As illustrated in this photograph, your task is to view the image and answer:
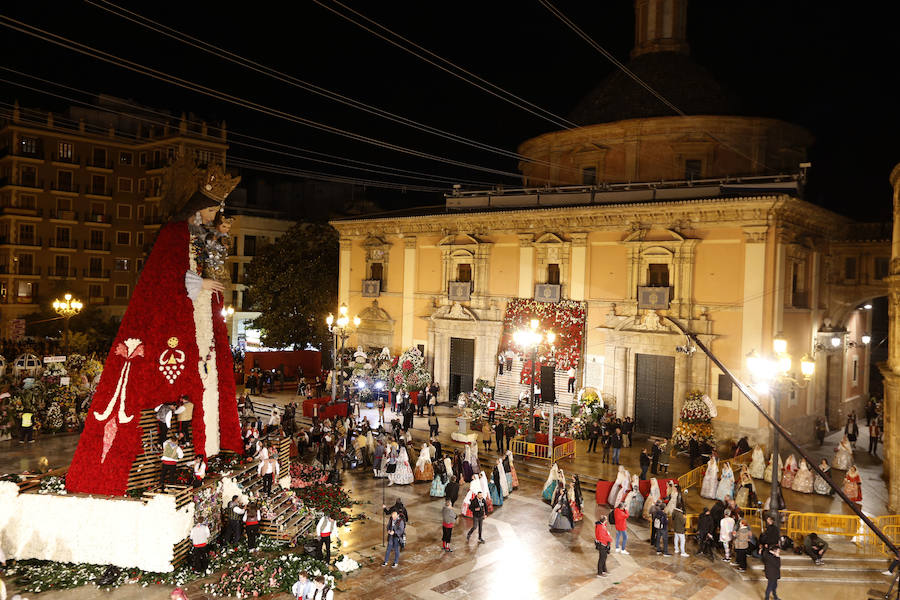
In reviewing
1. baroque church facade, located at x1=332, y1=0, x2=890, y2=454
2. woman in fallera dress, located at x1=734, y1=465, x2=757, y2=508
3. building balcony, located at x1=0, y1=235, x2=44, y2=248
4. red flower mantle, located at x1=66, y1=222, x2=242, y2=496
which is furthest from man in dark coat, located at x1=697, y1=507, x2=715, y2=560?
building balcony, located at x1=0, y1=235, x2=44, y2=248

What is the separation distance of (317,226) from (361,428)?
1968 centimetres

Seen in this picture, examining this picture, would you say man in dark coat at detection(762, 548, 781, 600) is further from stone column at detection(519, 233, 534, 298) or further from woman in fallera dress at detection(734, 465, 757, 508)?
stone column at detection(519, 233, 534, 298)

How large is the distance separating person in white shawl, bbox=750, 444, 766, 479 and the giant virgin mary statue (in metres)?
16.2

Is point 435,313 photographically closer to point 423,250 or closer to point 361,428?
point 423,250

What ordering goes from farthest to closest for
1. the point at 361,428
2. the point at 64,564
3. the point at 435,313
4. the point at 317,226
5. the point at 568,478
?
the point at 317,226
the point at 435,313
the point at 361,428
the point at 568,478
the point at 64,564

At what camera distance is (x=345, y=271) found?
35125 mm

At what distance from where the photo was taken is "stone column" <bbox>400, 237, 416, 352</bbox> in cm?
3222

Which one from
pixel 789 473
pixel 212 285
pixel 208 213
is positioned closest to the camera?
pixel 212 285

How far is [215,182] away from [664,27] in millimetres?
26301

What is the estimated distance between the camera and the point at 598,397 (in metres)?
25.5

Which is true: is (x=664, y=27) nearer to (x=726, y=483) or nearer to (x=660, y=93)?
(x=660, y=93)

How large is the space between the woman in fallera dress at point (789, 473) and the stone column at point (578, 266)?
9871 mm

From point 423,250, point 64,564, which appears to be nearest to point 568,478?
point 64,564

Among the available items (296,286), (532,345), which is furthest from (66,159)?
(532,345)
